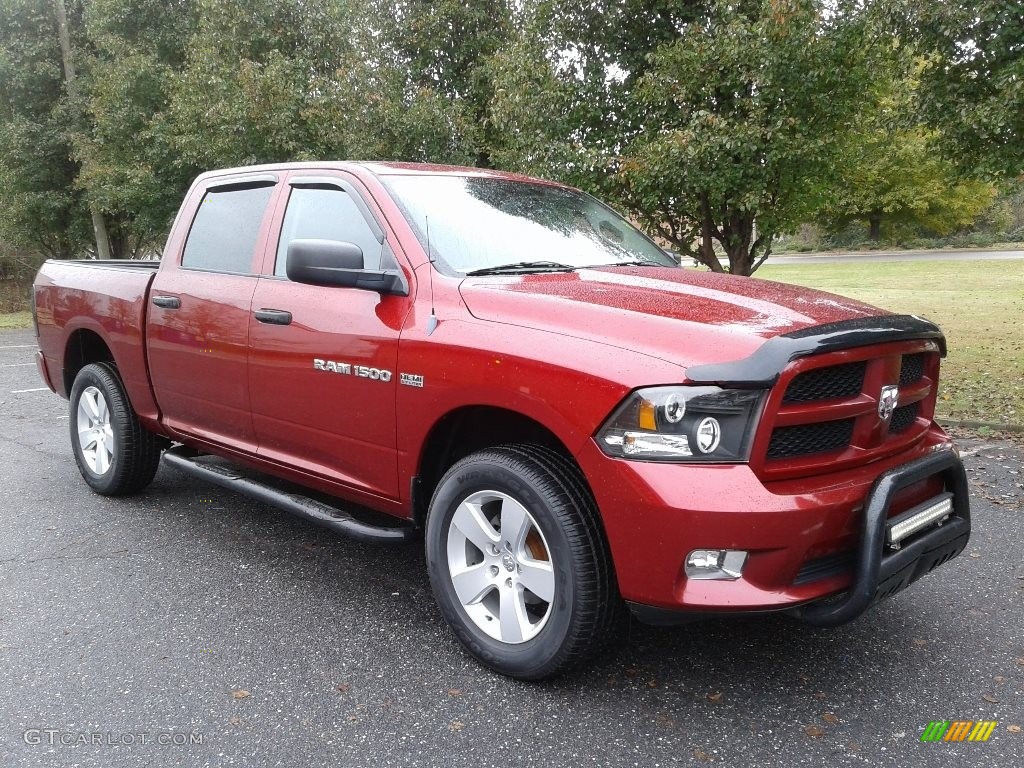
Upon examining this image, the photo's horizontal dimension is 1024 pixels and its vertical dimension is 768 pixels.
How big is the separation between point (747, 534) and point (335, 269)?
1828 mm

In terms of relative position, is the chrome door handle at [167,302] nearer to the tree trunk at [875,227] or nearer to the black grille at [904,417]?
the black grille at [904,417]

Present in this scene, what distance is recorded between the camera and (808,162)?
8.37 meters

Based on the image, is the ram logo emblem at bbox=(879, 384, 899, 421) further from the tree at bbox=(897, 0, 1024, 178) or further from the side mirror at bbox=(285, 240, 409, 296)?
the tree at bbox=(897, 0, 1024, 178)

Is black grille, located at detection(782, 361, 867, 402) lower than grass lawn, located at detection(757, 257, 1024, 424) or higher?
higher

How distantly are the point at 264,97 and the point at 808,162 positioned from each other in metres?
8.12

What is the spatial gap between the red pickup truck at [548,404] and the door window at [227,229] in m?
0.02

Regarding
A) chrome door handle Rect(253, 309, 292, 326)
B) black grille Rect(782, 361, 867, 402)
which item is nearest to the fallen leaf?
black grille Rect(782, 361, 867, 402)

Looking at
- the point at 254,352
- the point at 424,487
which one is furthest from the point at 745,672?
the point at 254,352

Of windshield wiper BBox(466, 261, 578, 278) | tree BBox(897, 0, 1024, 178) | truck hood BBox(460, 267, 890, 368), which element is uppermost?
tree BBox(897, 0, 1024, 178)

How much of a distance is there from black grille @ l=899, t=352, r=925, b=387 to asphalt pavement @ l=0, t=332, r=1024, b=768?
1058 millimetres

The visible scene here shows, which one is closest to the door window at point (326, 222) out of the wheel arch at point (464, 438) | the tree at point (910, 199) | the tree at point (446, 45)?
the wheel arch at point (464, 438)

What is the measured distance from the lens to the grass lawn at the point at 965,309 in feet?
26.8

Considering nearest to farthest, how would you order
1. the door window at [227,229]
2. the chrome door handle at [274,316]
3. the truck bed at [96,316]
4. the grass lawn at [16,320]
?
the chrome door handle at [274,316] → the door window at [227,229] → the truck bed at [96,316] → the grass lawn at [16,320]

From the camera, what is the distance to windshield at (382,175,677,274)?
3605mm
